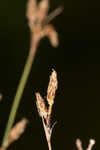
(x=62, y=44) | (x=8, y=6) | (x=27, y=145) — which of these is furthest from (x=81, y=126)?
(x=8, y=6)

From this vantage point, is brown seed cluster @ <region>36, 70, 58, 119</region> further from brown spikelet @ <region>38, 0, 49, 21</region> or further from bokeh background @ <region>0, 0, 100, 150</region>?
bokeh background @ <region>0, 0, 100, 150</region>

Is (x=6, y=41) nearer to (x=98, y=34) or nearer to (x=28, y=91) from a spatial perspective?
(x=28, y=91)

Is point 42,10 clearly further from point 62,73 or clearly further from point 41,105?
point 62,73

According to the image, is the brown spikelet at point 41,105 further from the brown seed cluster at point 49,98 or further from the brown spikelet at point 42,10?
the brown spikelet at point 42,10

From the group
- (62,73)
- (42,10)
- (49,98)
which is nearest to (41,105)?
(49,98)

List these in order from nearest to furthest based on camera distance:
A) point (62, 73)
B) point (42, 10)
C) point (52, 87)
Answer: point (52, 87)
point (42, 10)
point (62, 73)

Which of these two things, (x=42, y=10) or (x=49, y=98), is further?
(x=42, y=10)

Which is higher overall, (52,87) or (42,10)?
(42,10)

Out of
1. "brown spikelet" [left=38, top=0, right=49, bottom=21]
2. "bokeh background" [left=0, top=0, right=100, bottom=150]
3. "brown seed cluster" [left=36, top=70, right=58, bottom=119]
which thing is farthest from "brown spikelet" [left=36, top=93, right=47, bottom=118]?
"bokeh background" [left=0, top=0, right=100, bottom=150]

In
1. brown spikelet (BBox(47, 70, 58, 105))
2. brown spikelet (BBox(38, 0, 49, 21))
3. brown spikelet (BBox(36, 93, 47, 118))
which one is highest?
brown spikelet (BBox(38, 0, 49, 21))
